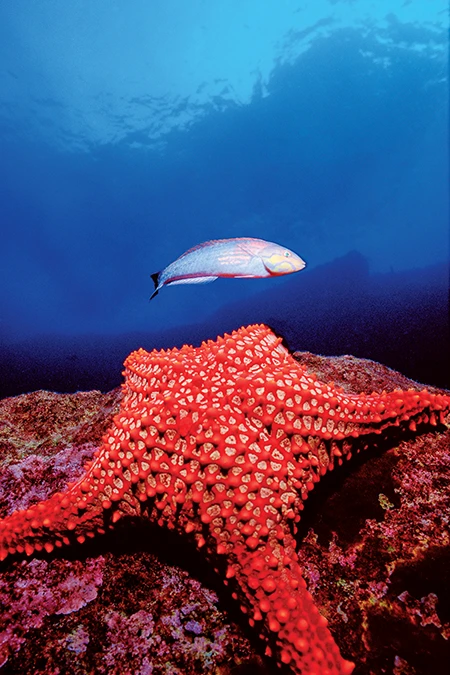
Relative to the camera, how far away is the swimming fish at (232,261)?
2.28m

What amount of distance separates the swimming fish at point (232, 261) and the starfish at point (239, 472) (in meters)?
0.62

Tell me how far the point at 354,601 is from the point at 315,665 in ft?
1.91

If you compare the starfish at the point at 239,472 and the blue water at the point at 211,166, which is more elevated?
the blue water at the point at 211,166

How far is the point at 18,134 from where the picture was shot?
6838cm

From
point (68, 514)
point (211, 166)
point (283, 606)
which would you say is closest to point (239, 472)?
point (283, 606)

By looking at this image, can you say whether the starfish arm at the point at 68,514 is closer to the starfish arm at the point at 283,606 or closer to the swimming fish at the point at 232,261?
the starfish arm at the point at 283,606

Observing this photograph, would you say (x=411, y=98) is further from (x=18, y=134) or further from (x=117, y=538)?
(x=117, y=538)

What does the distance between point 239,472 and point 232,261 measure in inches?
57.2

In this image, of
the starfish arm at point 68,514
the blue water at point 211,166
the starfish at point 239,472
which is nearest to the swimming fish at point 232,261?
the starfish at point 239,472

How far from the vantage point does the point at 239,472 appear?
64.0 inches

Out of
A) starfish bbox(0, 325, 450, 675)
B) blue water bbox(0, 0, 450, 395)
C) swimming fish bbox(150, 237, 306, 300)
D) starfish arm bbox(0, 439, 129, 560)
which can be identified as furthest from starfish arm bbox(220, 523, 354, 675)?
blue water bbox(0, 0, 450, 395)

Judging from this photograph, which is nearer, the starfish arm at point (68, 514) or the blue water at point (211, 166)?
the starfish arm at point (68, 514)

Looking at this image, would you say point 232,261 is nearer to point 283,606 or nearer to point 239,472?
point 239,472

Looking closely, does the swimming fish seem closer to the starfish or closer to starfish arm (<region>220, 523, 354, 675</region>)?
the starfish
